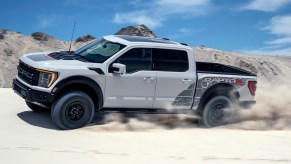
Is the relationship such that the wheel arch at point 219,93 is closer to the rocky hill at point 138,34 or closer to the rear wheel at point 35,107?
the rear wheel at point 35,107

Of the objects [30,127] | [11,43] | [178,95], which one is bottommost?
[30,127]

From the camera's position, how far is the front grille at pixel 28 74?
7.60 metres

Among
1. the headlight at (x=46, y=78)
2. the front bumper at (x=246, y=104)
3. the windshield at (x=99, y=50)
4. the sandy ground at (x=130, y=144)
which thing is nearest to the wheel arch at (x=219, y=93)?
the front bumper at (x=246, y=104)

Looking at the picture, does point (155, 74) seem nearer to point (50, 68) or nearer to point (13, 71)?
point (50, 68)

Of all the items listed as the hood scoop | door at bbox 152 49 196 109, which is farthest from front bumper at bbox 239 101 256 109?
the hood scoop

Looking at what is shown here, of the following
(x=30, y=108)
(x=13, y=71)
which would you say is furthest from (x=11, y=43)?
(x=30, y=108)

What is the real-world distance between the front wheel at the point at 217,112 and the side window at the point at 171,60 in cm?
97

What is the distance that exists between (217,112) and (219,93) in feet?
1.30

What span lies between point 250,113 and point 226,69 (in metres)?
1.12

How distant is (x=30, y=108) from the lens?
355 inches

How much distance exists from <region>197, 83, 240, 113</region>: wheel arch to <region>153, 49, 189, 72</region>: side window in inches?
28.9

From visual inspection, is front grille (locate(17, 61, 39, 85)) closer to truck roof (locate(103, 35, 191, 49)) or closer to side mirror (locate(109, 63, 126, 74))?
side mirror (locate(109, 63, 126, 74))

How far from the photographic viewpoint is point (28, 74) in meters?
7.82

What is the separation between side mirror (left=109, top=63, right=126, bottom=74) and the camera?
7707mm
